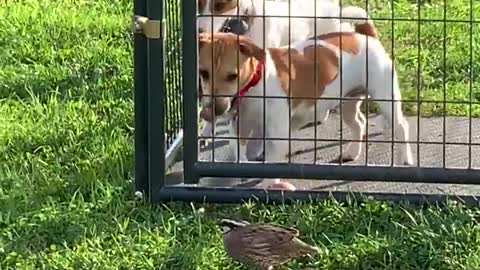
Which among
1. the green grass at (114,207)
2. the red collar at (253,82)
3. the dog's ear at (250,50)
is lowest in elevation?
the green grass at (114,207)

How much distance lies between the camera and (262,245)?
402 cm

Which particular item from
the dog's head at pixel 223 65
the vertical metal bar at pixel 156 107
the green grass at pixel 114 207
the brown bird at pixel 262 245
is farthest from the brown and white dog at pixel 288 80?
the brown bird at pixel 262 245

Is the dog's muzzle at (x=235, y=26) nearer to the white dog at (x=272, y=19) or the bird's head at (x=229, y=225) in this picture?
the white dog at (x=272, y=19)

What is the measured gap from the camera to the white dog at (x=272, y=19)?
5398 millimetres

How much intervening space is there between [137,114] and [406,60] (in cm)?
245

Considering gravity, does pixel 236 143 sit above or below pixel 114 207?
above

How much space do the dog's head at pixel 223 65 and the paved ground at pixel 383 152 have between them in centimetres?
27

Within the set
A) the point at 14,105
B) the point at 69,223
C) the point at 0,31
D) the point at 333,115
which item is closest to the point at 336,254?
the point at 69,223

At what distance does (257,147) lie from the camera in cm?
523

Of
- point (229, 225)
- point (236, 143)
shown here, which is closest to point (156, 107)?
point (236, 143)

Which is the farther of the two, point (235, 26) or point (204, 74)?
point (235, 26)

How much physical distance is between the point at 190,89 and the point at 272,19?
1489 millimetres

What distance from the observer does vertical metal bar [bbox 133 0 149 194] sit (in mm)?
4792

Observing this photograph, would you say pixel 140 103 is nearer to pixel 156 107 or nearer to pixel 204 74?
pixel 156 107
